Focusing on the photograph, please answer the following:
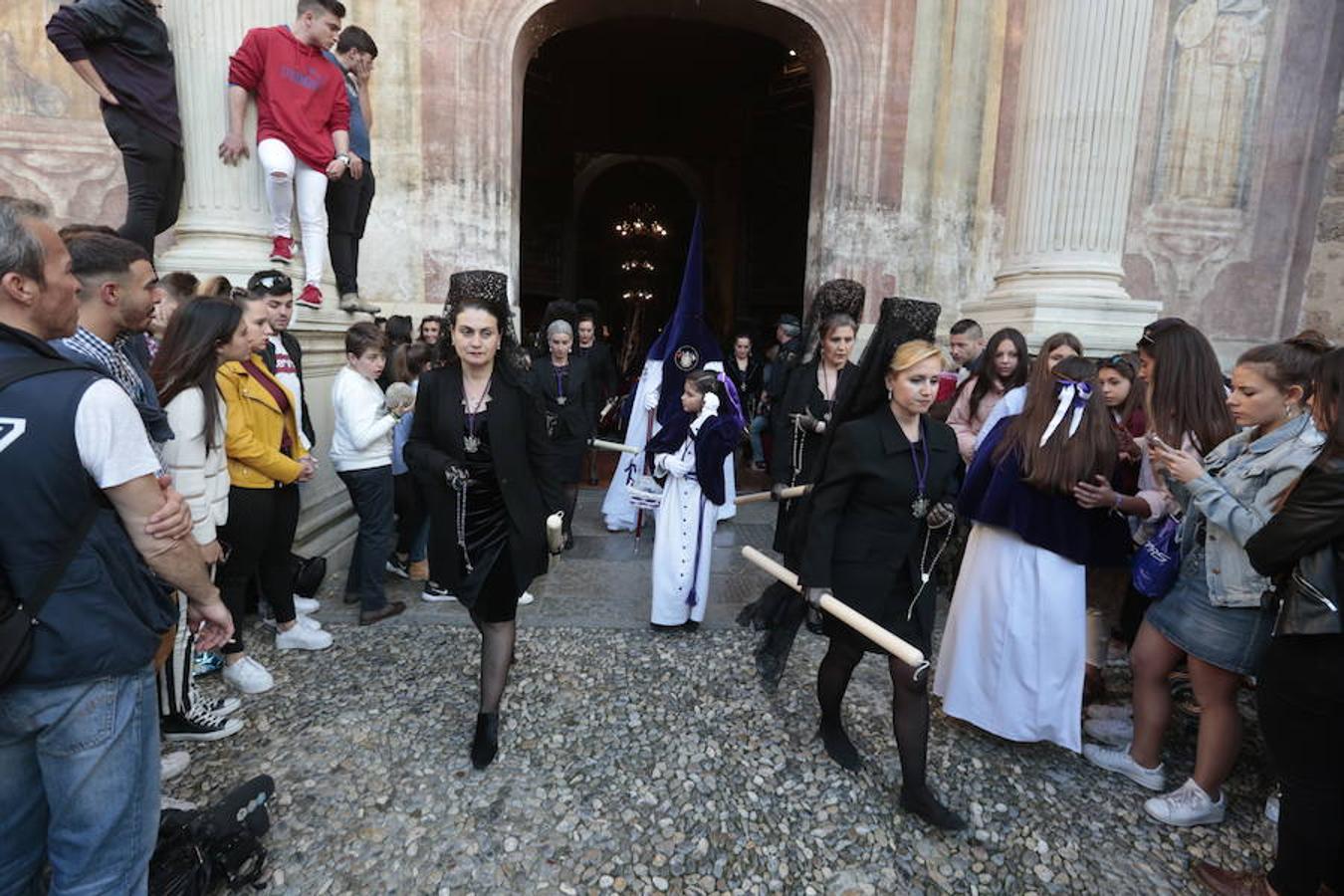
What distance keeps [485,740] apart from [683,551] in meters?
1.70

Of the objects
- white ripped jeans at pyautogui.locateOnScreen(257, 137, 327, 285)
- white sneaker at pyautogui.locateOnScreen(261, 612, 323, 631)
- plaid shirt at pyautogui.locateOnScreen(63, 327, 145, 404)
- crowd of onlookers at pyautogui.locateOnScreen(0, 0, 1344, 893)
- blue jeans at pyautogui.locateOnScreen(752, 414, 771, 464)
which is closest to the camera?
crowd of onlookers at pyautogui.locateOnScreen(0, 0, 1344, 893)

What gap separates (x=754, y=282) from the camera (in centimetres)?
1346

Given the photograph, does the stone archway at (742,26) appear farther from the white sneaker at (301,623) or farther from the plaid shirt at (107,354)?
the plaid shirt at (107,354)

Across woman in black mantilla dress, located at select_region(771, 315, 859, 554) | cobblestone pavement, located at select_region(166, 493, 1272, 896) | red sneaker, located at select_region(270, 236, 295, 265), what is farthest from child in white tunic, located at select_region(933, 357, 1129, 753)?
red sneaker, located at select_region(270, 236, 295, 265)

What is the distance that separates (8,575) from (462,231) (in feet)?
22.8

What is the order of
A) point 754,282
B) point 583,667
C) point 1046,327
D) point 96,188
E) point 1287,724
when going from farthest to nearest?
point 754,282, point 96,188, point 1046,327, point 583,667, point 1287,724

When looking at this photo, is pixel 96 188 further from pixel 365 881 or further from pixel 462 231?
pixel 365 881

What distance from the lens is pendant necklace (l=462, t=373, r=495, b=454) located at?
117 inches

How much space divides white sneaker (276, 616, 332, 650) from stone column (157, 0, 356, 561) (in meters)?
1.32

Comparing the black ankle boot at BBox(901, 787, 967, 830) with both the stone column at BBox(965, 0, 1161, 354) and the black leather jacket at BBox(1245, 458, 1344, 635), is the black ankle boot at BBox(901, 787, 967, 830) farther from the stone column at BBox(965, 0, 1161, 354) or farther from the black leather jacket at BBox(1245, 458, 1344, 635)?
the stone column at BBox(965, 0, 1161, 354)

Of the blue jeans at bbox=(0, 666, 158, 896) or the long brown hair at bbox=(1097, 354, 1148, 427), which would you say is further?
the long brown hair at bbox=(1097, 354, 1148, 427)

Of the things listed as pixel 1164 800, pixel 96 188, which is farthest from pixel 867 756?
pixel 96 188

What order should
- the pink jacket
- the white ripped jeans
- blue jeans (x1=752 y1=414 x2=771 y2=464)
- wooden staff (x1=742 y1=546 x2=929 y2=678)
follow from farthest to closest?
blue jeans (x1=752 y1=414 x2=771 y2=464), the white ripped jeans, the pink jacket, wooden staff (x1=742 y1=546 x2=929 y2=678)

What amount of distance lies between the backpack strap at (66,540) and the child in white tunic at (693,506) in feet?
10.0
